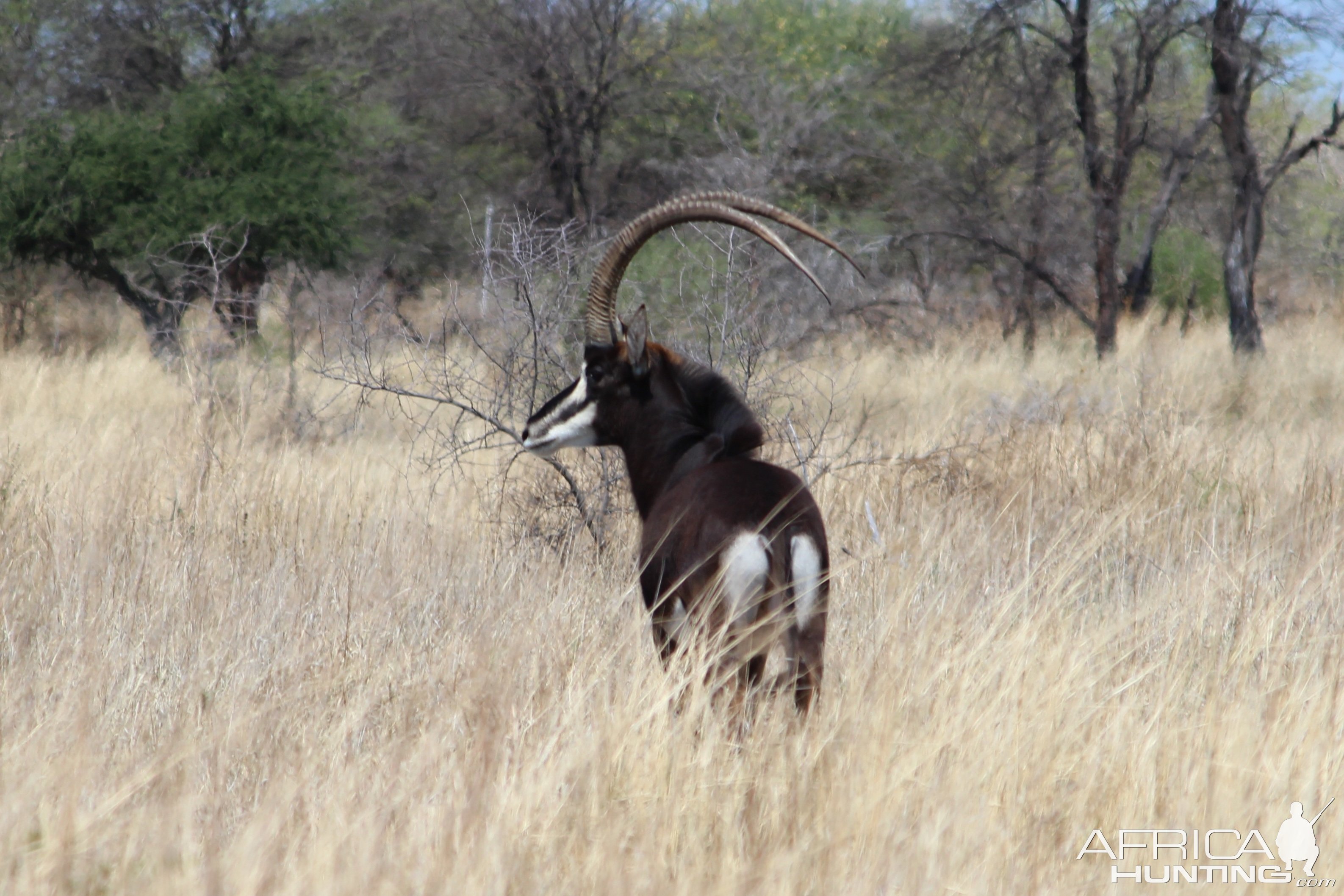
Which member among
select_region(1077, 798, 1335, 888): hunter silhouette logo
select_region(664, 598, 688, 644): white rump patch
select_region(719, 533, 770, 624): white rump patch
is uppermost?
select_region(719, 533, 770, 624): white rump patch

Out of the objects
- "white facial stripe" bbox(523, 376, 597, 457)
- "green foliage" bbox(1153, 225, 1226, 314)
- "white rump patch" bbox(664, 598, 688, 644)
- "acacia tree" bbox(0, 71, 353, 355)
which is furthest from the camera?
"green foliage" bbox(1153, 225, 1226, 314)

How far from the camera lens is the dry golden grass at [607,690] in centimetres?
215

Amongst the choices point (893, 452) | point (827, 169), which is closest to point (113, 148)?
point (827, 169)

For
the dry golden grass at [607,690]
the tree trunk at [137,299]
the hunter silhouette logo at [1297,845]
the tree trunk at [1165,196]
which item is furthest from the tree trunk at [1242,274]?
Answer: the tree trunk at [137,299]

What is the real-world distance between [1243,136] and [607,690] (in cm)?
1173

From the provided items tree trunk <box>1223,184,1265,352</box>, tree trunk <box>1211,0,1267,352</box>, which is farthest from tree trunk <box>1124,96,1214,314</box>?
tree trunk <box>1223,184,1265,352</box>

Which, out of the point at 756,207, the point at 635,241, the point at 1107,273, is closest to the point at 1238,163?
the point at 1107,273

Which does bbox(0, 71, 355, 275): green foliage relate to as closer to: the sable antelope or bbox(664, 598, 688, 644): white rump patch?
the sable antelope

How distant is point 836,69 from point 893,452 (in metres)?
17.4

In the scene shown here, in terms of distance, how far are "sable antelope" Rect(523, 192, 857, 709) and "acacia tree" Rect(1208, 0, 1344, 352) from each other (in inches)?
388

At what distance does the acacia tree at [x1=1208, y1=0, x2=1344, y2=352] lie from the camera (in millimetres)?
11773

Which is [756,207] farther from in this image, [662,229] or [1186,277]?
[1186,277]

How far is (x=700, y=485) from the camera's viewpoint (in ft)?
10.3

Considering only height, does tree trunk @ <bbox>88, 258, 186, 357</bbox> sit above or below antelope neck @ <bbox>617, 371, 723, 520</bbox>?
below
